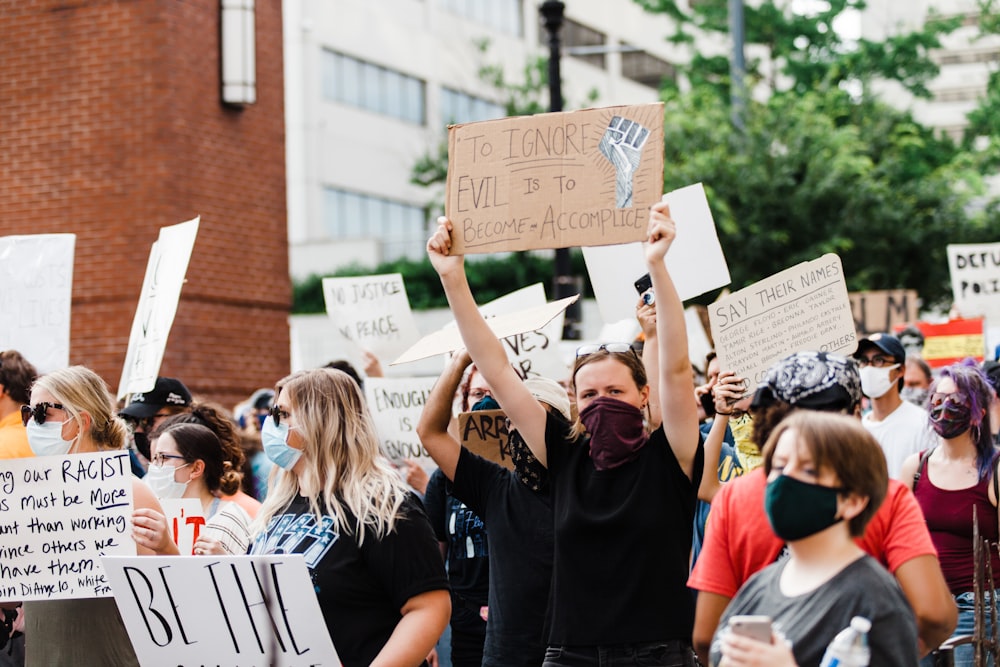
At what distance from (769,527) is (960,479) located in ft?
9.53

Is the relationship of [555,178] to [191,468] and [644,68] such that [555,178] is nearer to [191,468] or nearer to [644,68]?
[191,468]

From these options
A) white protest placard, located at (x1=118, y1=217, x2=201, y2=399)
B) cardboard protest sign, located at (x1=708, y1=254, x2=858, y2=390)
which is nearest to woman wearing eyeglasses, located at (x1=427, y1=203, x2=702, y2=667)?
cardboard protest sign, located at (x1=708, y1=254, x2=858, y2=390)

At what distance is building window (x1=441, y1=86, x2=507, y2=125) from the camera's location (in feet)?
131

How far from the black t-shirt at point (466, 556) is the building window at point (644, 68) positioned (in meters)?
42.7

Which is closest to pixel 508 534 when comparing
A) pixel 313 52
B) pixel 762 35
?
pixel 762 35

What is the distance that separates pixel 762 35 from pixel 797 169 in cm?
1044

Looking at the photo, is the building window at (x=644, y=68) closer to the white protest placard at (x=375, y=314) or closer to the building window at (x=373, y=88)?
the building window at (x=373, y=88)

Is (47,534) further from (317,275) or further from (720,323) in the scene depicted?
(317,275)

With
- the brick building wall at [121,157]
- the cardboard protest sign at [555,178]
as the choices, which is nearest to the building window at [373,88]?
the brick building wall at [121,157]

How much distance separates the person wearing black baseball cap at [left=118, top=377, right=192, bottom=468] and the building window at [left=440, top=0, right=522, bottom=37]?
33596 mm

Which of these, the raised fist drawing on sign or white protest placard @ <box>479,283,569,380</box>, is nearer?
the raised fist drawing on sign

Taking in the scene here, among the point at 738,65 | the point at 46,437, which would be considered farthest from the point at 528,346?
the point at 738,65

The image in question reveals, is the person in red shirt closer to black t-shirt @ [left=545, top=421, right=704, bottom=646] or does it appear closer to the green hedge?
black t-shirt @ [left=545, top=421, right=704, bottom=646]

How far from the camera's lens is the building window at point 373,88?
1436 inches
